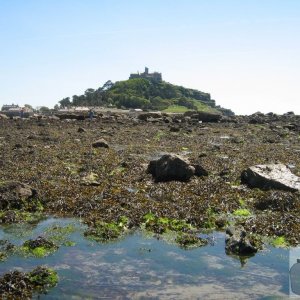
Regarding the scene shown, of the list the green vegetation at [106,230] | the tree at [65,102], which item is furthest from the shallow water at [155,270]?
the tree at [65,102]

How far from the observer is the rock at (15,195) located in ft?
44.2

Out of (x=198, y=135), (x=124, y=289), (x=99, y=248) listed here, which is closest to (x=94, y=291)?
(x=124, y=289)

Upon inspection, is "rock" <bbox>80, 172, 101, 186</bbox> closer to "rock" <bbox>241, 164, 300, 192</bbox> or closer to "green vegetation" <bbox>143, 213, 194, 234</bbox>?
"green vegetation" <bbox>143, 213, 194, 234</bbox>

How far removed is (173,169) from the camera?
1814 centimetres

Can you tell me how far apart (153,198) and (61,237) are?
492 centimetres

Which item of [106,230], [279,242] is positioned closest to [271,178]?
[279,242]

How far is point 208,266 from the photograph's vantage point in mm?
9320

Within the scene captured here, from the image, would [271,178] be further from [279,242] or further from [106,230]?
[106,230]

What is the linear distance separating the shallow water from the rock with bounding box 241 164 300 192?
5.57 meters

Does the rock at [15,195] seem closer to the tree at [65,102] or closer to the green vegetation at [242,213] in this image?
the green vegetation at [242,213]

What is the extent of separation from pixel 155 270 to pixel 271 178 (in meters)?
8.61

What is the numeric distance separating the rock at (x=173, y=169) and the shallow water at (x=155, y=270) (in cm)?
701

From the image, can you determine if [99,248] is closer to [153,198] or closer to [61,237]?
[61,237]

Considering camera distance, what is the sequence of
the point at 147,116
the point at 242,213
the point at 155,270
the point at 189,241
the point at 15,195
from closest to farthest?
the point at 155,270 → the point at 189,241 → the point at 242,213 → the point at 15,195 → the point at 147,116
